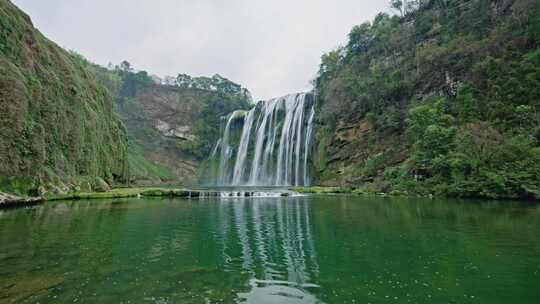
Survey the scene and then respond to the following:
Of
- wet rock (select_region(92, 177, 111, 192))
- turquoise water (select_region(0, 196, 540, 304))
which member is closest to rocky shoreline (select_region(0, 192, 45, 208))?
turquoise water (select_region(0, 196, 540, 304))

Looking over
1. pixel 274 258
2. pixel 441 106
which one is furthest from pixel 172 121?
pixel 274 258

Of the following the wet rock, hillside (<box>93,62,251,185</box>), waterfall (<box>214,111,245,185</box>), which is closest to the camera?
the wet rock

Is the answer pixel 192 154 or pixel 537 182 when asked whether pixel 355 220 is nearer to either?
pixel 537 182

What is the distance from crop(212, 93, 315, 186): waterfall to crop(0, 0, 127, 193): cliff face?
2529 centimetres

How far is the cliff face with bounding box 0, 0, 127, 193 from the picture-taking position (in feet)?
69.5

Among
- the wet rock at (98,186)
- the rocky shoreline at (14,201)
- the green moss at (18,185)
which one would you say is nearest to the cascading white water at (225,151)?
the wet rock at (98,186)

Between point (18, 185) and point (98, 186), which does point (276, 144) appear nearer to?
point (98, 186)

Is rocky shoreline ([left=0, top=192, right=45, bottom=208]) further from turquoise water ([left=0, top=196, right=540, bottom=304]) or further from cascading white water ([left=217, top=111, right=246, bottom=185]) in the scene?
cascading white water ([left=217, top=111, right=246, bottom=185])

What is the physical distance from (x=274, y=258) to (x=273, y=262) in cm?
34

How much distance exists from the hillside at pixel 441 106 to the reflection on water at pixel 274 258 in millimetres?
17662

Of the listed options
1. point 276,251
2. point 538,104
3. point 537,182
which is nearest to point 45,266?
point 276,251

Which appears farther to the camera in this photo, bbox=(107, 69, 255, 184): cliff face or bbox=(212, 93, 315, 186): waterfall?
bbox=(107, 69, 255, 184): cliff face

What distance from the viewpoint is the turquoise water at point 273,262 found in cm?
559

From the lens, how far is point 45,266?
A: 714 centimetres
